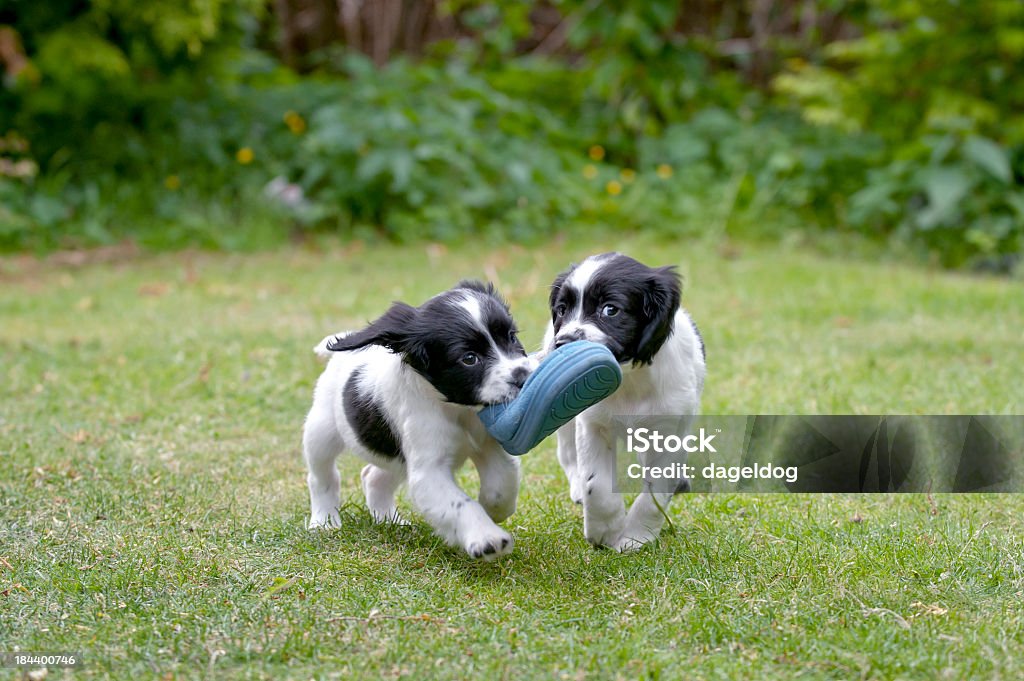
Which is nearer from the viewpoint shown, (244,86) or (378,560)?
(378,560)

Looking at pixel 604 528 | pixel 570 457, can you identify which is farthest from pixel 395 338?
pixel 570 457

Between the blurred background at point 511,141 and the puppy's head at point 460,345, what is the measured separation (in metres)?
7.12

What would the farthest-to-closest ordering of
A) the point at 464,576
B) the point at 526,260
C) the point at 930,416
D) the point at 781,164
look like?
the point at 781,164 < the point at 526,260 < the point at 930,416 < the point at 464,576

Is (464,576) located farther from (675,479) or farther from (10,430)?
(10,430)

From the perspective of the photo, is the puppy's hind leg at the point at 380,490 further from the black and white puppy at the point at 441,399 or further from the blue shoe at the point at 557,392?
the blue shoe at the point at 557,392

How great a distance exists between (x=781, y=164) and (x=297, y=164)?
183 inches

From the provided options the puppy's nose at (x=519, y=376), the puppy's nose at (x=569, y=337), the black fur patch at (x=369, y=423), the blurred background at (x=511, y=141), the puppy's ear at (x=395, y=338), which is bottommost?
the blurred background at (x=511, y=141)

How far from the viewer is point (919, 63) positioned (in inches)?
445

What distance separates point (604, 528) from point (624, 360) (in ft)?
1.94

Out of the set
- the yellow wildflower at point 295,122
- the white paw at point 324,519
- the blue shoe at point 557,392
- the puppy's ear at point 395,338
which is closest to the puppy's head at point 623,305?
the blue shoe at point 557,392

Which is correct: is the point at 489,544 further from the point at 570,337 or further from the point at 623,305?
the point at 623,305

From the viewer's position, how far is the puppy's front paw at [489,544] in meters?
3.65

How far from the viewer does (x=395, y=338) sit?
3820mm

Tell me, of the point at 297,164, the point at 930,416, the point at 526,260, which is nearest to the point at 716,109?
the point at 526,260
